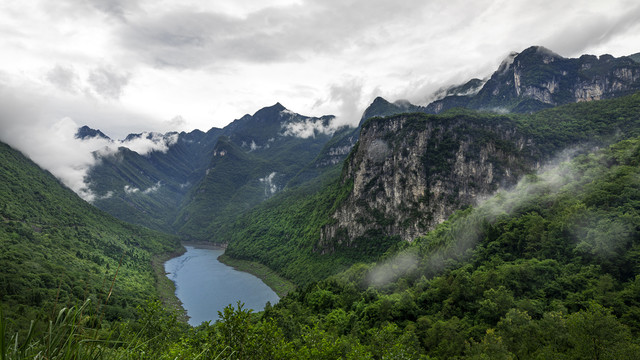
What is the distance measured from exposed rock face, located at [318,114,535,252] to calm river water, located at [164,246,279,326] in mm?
41121

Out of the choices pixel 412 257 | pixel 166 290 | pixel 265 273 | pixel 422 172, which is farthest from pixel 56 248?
pixel 422 172

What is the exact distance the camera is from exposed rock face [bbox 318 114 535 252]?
464 ft

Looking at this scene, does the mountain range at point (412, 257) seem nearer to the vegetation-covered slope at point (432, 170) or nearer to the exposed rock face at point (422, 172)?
the exposed rock face at point (422, 172)

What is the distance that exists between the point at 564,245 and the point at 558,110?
151518mm

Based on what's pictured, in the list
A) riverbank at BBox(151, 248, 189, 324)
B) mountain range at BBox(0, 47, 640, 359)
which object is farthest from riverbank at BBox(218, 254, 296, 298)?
riverbank at BBox(151, 248, 189, 324)

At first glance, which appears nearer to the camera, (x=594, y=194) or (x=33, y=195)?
(x=594, y=194)

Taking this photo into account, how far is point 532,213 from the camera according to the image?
68.8 m

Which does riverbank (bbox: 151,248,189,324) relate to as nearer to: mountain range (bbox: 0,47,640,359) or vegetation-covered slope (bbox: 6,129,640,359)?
mountain range (bbox: 0,47,640,359)

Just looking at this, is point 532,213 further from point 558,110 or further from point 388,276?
point 558,110

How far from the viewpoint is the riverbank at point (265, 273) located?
426 ft

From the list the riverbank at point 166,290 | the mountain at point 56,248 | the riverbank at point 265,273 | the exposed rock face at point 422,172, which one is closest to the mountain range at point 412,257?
the exposed rock face at point 422,172

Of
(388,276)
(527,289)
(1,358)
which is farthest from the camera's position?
(388,276)

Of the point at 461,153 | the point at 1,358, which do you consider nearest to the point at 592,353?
the point at 1,358

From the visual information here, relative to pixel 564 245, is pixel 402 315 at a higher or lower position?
lower
